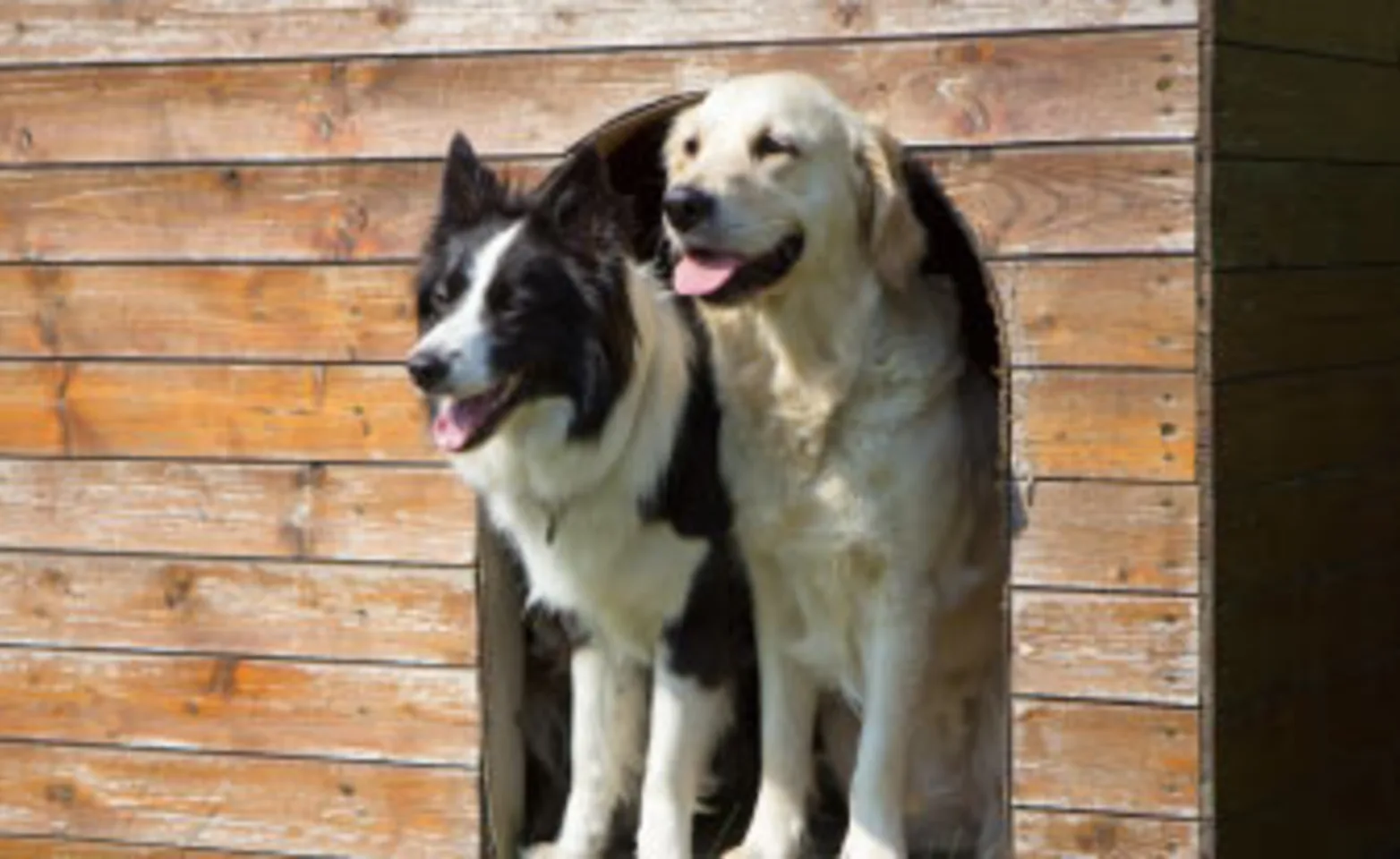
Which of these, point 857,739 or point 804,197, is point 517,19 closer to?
point 804,197

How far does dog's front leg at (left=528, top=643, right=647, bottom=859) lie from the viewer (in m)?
5.43

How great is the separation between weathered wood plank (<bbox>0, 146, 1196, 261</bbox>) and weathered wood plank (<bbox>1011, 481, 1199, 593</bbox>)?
47cm

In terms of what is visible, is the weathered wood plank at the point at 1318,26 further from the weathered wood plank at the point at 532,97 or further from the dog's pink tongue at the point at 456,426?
the dog's pink tongue at the point at 456,426

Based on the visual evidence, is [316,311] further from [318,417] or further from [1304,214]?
[1304,214]

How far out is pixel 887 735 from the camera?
17.1 ft

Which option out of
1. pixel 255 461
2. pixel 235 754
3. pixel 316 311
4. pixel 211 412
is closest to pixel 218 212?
pixel 316 311

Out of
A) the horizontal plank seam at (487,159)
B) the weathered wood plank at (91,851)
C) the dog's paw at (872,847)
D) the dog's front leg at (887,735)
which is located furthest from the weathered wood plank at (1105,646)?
Result: the weathered wood plank at (91,851)

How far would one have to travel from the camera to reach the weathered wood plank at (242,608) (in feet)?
17.3

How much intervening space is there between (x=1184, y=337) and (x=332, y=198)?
183cm

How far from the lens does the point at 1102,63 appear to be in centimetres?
468

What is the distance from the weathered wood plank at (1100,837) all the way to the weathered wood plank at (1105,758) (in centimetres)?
2

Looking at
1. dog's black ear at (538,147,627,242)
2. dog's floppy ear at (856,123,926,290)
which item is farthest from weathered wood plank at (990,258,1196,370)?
dog's black ear at (538,147,627,242)

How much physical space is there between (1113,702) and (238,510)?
6.41ft

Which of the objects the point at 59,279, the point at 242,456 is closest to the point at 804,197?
the point at 242,456
